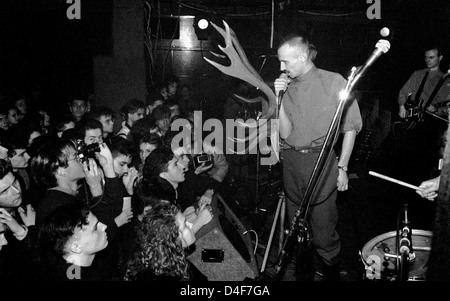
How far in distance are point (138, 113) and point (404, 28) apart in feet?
20.9

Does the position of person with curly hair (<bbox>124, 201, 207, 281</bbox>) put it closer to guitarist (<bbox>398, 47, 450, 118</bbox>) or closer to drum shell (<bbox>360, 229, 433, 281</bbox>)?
drum shell (<bbox>360, 229, 433, 281</bbox>)

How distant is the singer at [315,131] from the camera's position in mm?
2752

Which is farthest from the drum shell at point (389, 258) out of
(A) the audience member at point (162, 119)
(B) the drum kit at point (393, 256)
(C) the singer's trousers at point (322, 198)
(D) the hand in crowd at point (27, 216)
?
(A) the audience member at point (162, 119)

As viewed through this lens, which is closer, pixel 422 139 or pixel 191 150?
pixel 191 150

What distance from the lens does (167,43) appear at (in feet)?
29.2

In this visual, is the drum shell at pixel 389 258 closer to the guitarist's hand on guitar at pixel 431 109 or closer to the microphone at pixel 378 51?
the microphone at pixel 378 51

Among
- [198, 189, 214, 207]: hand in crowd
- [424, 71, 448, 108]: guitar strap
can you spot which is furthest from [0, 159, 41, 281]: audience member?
[424, 71, 448, 108]: guitar strap

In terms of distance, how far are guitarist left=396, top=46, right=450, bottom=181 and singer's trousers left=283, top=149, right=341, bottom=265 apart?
2.68 m

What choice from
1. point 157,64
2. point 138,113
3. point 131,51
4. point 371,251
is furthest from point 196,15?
point 371,251

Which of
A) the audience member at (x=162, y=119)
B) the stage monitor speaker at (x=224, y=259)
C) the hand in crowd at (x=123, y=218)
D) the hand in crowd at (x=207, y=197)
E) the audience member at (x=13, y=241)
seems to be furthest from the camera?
the audience member at (x=162, y=119)

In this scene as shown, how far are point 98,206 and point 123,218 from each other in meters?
0.31

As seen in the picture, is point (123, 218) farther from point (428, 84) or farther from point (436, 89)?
point (428, 84)
